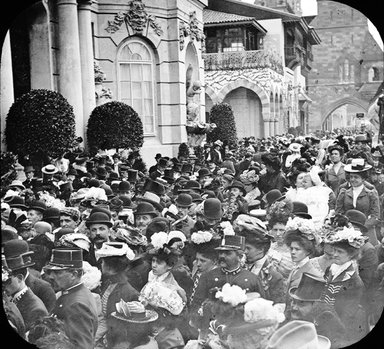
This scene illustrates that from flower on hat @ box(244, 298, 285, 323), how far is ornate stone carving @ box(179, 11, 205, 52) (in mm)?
15317

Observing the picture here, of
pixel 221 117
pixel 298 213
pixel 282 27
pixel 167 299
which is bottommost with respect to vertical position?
pixel 167 299

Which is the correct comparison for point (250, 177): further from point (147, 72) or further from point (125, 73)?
point (147, 72)

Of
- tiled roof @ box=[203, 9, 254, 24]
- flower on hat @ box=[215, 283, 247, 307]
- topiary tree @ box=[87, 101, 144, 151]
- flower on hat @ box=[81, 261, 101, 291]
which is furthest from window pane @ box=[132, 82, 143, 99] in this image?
flower on hat @ box=[215, 283, 247, 307]

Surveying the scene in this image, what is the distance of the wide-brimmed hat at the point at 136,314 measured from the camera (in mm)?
5395

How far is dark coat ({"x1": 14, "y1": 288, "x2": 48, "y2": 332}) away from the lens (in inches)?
218

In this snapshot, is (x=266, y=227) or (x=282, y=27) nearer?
(x=266, y=227)

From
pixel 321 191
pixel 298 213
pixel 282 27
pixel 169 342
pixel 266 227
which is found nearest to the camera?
pixel 169 342

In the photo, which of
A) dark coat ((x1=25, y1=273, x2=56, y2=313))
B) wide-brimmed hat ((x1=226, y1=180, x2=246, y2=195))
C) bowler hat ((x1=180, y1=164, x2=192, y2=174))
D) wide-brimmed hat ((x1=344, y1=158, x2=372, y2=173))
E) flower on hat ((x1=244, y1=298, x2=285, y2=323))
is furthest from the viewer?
bowler hat ((x1=180, y1=164, x2=192, y2=174))

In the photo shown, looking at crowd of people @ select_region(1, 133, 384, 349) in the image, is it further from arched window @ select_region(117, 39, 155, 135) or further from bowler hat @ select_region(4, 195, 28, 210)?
arched window @ select_region(117, 39, 155, 135)

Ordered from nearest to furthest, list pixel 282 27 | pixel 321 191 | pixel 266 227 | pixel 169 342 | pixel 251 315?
pixel 251 315
pixel 169 342
pixel 266 227
pixel 321 191
pixel 282 27

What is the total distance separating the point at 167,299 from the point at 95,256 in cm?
106

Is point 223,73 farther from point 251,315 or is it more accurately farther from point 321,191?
point 251,315

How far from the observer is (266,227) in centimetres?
666

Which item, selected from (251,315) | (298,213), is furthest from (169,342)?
(298,213)
